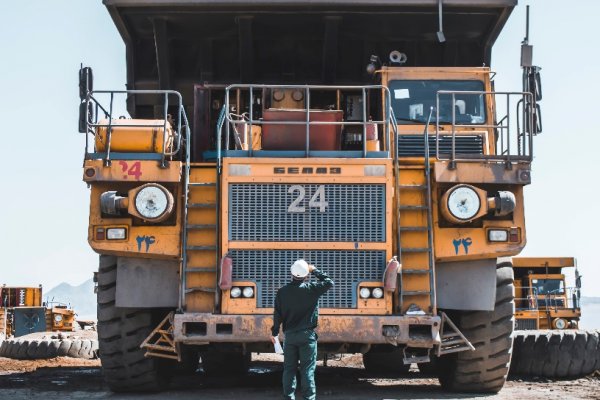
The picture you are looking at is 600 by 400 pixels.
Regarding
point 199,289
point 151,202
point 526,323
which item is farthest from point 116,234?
point 526,323

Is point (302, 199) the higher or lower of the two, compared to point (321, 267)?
higher

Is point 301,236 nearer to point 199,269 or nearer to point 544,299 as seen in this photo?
point 199,269

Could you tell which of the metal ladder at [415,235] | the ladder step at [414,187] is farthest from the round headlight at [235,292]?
the ladder step at [414,187]

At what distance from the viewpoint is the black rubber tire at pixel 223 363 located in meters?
13.9

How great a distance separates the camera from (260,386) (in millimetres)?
12688

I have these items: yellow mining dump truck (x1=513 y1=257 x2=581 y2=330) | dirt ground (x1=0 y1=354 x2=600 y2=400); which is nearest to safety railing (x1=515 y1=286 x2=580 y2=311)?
yellow mining dump truck (x1=513 y1=257 x2=581 y2=330)

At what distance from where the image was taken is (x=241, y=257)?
402 inches

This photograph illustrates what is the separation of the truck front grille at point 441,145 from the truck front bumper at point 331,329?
97.7 inches

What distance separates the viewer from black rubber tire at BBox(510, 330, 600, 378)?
13562 mm

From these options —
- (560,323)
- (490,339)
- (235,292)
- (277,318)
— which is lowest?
(560,323)

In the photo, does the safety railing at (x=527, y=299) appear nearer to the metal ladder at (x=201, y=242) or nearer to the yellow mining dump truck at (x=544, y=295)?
A: the yellow mining dump truck at (x=544, y=295)

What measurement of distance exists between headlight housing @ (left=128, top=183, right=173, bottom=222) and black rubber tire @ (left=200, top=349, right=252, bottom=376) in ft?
13.2

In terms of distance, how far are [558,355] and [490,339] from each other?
3.15 m

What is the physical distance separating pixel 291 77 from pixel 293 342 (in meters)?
4.48
